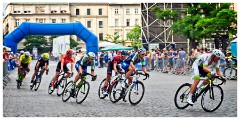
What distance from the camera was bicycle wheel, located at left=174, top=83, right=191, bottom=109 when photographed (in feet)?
35.7

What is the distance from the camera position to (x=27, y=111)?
10.6 meters

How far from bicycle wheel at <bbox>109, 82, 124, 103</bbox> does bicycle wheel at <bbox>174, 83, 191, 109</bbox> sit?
1.75 meters

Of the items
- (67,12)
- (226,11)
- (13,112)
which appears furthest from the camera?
(67,12)

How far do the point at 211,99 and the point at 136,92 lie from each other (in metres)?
2.06

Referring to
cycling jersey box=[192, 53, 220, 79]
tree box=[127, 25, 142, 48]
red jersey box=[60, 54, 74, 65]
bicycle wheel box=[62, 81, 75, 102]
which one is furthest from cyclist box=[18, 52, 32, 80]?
tree box=[127, 25, 142, 48]

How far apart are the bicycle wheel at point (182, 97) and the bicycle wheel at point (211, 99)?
15.5 inches

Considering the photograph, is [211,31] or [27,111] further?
[211,31]

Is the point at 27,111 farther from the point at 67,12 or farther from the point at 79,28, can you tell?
the point at 67,12

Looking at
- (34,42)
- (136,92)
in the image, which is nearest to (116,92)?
(136,92)

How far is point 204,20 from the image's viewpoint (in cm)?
3647

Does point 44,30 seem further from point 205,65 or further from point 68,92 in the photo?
point 205,65

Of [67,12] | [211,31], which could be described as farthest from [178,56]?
[67,12]

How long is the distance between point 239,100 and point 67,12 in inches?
3273

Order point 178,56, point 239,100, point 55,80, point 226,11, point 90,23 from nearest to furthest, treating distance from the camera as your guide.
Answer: point 239,100 < point 55,80 < point 178,56 < point 226,11 < point 90,23
